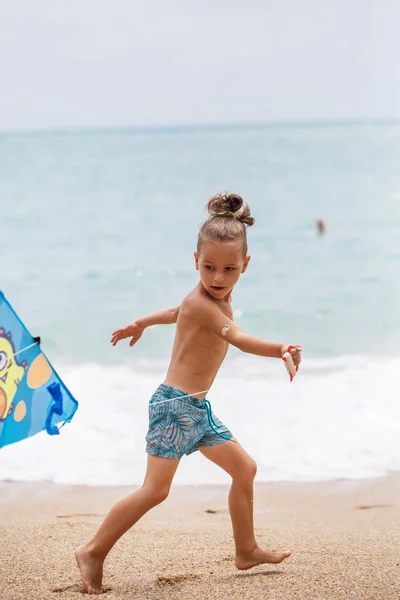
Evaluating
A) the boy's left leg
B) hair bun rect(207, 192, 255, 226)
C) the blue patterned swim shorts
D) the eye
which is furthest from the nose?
the eye

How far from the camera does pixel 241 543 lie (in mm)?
3178

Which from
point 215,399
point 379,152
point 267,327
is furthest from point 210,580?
point 379,152

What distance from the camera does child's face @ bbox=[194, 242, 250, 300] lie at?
3.02 m

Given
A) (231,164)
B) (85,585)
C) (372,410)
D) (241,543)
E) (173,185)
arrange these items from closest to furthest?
(85,585), (241,543), (372,410), (173,185), (231,164)

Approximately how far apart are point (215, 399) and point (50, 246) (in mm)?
9264

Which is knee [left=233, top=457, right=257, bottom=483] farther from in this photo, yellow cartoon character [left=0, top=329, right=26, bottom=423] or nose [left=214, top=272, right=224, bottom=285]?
yellow cartoon character [left=0, top=329, right=26, bottom=423]

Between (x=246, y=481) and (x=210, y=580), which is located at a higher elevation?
(x=246, y=481)

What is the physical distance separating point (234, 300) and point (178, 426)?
812 centimetres

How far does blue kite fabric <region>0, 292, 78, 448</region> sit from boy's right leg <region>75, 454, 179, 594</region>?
0.39 metres

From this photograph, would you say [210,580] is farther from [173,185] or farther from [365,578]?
[173,185]

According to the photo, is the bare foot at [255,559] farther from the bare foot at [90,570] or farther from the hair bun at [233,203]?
the hair bun at [233,203]

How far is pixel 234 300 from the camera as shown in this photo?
36.5 ft

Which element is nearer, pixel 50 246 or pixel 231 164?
pixel 50 246

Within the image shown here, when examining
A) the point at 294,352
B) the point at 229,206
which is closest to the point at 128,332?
the point at 229,206
